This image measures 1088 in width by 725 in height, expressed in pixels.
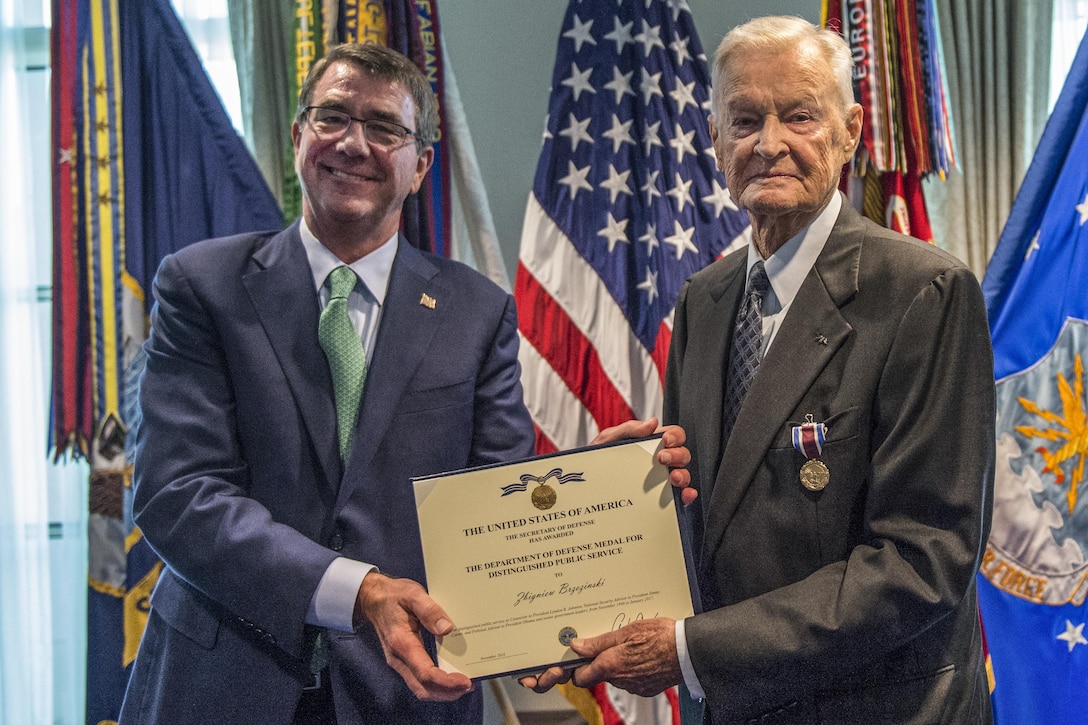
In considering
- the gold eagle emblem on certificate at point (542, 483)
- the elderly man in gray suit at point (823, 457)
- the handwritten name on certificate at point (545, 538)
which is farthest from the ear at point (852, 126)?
the gold eagle emblem on certificate at point (542, 483)

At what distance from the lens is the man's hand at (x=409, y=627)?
1678 mm

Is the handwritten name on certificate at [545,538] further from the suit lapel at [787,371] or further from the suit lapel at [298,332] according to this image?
the suit lapel at [298,332]

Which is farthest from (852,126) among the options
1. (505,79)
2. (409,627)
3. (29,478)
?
(29,478)

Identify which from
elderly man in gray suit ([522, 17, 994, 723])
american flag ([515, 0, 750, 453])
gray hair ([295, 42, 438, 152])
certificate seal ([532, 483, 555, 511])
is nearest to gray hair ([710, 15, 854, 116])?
elderly man in gray suit ([522, 17, 994, 723])

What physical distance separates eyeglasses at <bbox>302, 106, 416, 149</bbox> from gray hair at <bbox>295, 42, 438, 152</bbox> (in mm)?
53

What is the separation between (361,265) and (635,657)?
1035 mm

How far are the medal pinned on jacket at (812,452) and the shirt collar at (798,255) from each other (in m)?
0.28

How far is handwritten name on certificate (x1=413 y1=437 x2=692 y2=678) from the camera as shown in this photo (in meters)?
1.72

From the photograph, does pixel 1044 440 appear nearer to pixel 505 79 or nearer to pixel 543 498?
pixel 543 498

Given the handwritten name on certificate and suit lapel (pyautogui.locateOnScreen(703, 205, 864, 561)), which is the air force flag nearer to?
suit lapel (pyautogui.locateOnScreen(703, 205, 864, 561))

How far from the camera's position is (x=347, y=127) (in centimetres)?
215

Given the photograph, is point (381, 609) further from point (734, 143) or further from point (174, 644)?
point (734, 143)

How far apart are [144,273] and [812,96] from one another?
2.37 meters

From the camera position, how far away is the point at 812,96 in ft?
5.78
